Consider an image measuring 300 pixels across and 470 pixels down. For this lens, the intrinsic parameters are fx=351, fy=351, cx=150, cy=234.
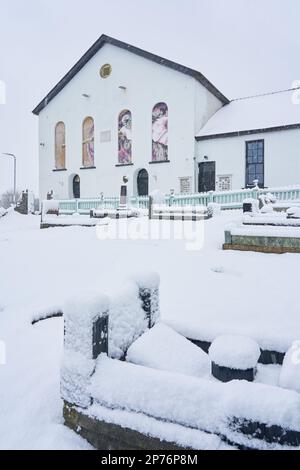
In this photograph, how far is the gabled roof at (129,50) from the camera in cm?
2197

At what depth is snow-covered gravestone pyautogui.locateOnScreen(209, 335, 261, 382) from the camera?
313cm

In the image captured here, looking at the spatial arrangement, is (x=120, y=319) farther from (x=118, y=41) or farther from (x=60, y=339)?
(x=118, y=41)

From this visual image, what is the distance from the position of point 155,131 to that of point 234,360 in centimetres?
2171

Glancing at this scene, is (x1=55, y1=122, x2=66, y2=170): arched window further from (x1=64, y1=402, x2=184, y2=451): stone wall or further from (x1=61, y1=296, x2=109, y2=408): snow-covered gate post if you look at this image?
(x1=64, y1=402, x2=184, y2=451): stone wall

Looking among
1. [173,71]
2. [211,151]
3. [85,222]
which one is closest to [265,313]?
[85,222]

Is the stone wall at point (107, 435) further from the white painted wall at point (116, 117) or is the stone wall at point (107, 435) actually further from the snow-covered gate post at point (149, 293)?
the white painted wall at point (116, 117)

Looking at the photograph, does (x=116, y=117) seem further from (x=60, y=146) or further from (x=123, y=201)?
(x=123, y=201)

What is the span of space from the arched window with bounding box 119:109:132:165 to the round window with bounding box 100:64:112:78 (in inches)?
127

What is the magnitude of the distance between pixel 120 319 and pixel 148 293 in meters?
0.49

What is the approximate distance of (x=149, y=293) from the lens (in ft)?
12.7
